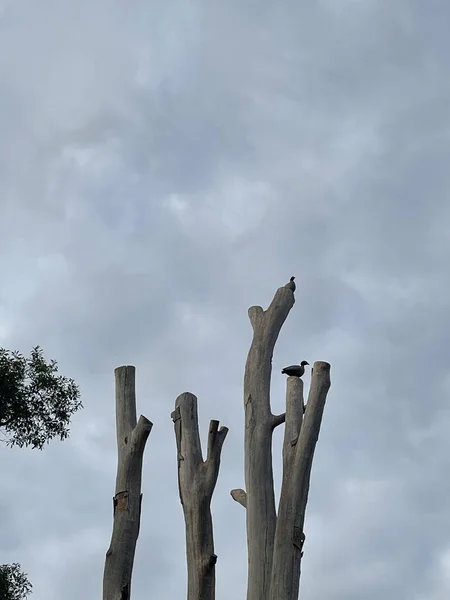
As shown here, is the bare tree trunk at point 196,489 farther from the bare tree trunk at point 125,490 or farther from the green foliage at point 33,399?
the green foliage at point 33,399

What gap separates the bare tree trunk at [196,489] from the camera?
7625 mm

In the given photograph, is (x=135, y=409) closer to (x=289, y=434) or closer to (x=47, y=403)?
(x=289, y=434)

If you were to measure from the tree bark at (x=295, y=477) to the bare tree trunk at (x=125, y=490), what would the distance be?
4.08 feet

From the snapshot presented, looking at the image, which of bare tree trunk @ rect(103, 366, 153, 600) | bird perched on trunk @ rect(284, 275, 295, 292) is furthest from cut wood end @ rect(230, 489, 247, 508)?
bird perched on trunk @ rect(284, 275, 295, 292)

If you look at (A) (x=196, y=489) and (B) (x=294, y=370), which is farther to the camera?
(B) (x=294, y=370)

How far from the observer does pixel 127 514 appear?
790 centimetres

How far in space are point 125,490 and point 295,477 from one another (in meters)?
1.51

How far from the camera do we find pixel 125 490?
26.3ft

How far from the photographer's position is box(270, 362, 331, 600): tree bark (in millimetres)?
7492

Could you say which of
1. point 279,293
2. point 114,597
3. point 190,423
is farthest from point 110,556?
point 279,293

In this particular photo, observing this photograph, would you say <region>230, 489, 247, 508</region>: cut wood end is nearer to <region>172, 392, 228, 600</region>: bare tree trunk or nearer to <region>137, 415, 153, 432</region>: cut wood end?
<region>172, 392, 228, 600</region>: bare tree trunk

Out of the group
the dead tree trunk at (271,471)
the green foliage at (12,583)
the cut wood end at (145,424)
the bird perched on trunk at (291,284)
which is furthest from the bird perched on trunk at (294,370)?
the green foliage at (12,583)

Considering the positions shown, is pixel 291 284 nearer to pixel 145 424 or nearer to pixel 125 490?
pixel 145 424

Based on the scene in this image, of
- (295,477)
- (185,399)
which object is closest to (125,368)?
(185,399)
